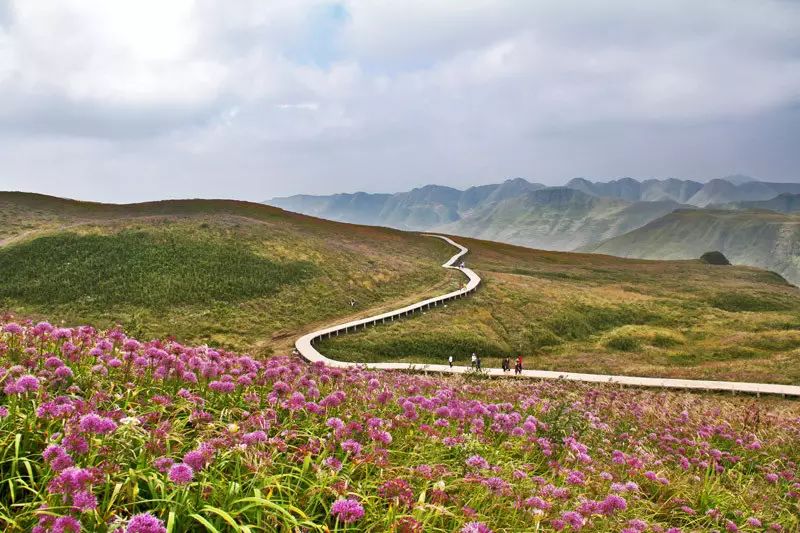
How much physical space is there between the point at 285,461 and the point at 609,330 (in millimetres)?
62897

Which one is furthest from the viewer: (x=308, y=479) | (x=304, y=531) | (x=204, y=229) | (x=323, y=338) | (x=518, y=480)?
(x=204, y=229)

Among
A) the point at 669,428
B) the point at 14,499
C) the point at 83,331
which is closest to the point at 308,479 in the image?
the point at 14,499

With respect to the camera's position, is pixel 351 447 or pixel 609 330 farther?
pixel 609 330

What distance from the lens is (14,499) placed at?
15.7 feet

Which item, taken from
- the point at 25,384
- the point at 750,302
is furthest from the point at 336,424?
the point at 750,302

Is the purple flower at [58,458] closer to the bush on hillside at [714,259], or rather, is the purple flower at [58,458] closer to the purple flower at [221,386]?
the purple flower at [221,386]

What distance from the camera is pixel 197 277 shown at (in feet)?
187

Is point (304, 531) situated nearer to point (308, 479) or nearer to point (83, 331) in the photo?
point (308, 479)

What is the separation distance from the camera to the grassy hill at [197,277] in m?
46.8

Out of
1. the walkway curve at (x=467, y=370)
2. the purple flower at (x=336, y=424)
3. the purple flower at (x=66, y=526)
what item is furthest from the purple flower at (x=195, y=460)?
the walkway curve at (x=467, y=370)

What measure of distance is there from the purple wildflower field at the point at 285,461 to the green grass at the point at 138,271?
4554 centimetres

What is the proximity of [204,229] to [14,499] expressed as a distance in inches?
2864

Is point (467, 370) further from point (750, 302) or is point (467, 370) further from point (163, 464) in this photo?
point (750, 302)

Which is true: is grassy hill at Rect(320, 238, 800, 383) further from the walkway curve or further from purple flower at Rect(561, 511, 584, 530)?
purple flower at Rect(561, 511, 584, 530)
